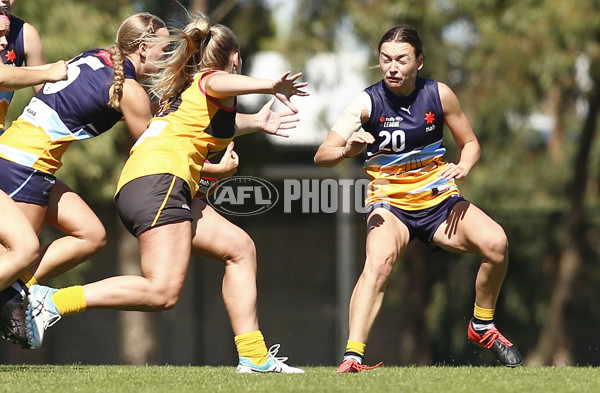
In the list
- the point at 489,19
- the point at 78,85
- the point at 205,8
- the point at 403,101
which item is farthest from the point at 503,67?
the point at 78,85

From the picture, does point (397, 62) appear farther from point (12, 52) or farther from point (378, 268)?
point (12, 52)

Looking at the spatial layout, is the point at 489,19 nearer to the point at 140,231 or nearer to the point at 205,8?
the point at 205,8

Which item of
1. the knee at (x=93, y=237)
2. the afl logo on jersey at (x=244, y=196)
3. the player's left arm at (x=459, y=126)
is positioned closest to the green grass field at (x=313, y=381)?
the knee at (x=93, y=237)

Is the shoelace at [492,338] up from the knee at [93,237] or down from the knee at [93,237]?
down

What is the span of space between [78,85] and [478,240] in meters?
2.44

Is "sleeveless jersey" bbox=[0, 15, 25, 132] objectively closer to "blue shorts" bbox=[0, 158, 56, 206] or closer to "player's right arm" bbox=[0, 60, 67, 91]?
"blue shorts" bbox=[0, 158, 56, 206]

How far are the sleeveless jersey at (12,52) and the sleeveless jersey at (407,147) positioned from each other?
2.10 meters

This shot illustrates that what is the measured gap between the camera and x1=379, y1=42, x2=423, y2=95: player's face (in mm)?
5633

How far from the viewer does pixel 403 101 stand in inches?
228

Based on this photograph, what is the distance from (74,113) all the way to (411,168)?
78.7 inches

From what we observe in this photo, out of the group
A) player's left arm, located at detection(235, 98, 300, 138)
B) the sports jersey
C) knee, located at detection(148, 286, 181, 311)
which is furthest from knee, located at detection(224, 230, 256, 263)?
the sports jersey

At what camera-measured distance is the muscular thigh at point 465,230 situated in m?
5.61

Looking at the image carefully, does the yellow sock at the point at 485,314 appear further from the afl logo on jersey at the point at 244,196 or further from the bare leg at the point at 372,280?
the afl logo on jersey at the point at 244,196

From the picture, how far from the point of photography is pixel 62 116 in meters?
5.28
